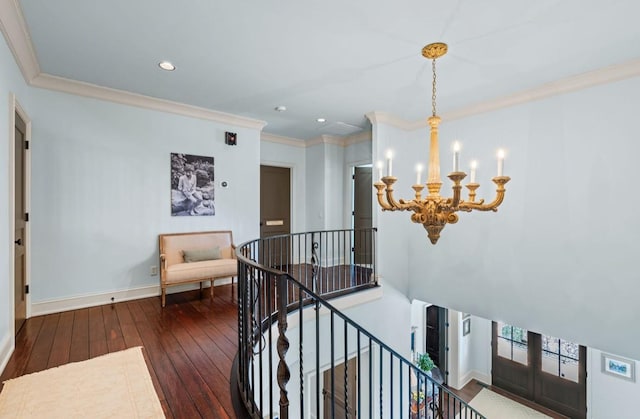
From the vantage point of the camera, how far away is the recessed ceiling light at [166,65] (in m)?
3.07

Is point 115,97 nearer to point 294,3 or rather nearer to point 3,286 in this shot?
point 3,286

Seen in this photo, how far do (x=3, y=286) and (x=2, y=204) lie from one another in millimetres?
641

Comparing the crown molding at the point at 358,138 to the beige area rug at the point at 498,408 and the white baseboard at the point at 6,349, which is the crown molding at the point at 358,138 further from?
the beige area rug at the point at 498,408

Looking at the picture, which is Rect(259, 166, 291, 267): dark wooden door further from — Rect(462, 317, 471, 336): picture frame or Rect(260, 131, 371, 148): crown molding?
Rect(462, 317, 471, 336): picture frame

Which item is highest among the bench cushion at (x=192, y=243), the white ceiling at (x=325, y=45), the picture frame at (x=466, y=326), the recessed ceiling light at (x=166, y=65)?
the white ceiling at (x=325, y=45)

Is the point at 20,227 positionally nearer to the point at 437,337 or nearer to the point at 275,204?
the point at 275,204

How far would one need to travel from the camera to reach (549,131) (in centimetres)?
371

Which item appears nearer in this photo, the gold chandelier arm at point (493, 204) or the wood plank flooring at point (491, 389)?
the gold chandelier arm at point (493, 204)

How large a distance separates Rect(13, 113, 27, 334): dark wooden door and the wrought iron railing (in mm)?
2279

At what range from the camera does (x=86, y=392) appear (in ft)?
6.64

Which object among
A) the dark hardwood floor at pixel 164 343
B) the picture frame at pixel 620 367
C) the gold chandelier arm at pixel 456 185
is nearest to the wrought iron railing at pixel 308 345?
the dark hardwood floor at pixel 164 343

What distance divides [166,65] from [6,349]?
289 centimetres

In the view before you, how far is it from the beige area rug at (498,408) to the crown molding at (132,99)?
7.14 m

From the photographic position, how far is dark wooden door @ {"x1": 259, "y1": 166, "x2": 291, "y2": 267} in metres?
6.13
